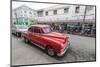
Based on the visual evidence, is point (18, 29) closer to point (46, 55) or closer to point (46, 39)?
point (46, 39)

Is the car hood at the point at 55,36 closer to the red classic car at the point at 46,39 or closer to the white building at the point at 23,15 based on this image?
the red classic car at the point at 46,39

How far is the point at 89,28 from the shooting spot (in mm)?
2400

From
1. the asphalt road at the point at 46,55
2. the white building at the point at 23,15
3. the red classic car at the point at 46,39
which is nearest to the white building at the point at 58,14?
the white building at the point at 23,15

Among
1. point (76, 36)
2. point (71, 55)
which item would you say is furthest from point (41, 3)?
point (71, 55)

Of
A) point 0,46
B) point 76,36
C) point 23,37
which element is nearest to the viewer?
point 0,46

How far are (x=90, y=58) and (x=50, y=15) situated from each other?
84 cm

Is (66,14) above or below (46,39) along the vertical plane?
above

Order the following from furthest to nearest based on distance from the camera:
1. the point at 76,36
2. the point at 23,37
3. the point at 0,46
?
1. the point at 76,36
2. the point at 23,37
3. the point at 0,46

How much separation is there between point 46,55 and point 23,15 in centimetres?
59

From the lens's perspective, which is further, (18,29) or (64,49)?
(64,49)

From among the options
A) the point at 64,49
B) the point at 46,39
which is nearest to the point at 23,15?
the point at 46,39

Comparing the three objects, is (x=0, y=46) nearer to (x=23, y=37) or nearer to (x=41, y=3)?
(x=23, y=37)

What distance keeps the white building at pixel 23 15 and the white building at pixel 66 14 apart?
0.09 metres

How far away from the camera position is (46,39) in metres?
2.23
